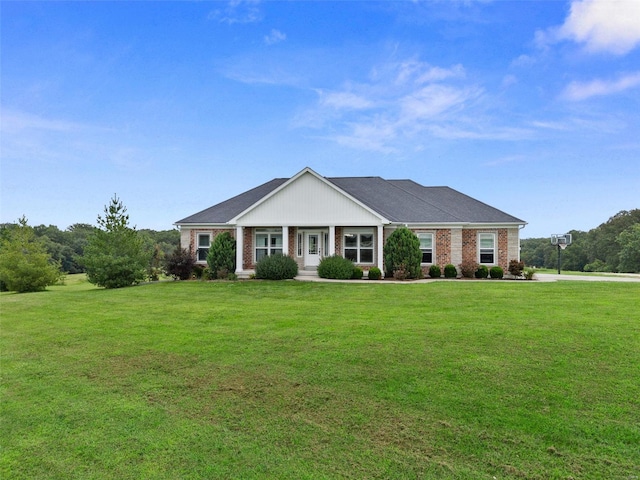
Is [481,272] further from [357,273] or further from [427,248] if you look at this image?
[357,273]

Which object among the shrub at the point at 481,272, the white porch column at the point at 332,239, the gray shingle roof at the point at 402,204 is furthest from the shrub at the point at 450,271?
the white porch column at the point at 332,239

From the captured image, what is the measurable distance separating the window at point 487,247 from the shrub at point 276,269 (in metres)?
11.3

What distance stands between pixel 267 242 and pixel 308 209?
156 inches

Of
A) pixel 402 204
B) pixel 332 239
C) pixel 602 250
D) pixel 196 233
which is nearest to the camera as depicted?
pixel 332 239

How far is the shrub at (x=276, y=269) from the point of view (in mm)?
19219

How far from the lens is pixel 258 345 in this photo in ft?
22.5

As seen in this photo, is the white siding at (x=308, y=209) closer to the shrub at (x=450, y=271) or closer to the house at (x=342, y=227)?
the house at (x=342, y=227)

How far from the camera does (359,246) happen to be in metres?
22.4

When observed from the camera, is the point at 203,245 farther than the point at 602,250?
No

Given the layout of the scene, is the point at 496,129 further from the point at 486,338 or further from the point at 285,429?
the point at 285,429

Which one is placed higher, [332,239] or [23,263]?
[332,239]

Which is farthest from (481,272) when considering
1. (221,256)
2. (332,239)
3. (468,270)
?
(221,256)

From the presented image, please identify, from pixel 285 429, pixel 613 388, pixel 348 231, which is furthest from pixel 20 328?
pixel 348 231

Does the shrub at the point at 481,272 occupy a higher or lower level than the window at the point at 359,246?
lower
